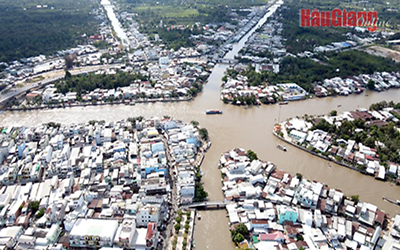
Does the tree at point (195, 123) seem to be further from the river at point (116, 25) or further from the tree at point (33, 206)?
the river at point (116, 25)

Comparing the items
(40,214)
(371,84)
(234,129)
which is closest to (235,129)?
(234,129)

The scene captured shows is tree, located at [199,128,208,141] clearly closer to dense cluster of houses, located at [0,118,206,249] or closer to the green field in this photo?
dense cluster of houses, located at [0,118,206,249]

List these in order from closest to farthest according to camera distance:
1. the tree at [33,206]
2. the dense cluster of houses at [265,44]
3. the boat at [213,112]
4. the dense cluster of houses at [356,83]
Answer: the tree at [33,206] < the boat at [213,112] < the dense cluster of houses at [356,83] < the dense cluster of houses at [265,44]

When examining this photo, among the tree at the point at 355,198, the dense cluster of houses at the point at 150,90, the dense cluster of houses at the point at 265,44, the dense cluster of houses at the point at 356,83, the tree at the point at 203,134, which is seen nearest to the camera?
Answer: the tree at the point at 355,198

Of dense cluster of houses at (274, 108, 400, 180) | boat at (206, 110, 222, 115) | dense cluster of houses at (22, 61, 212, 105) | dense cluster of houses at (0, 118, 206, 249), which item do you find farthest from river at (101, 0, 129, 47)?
dense cluster of houses at (274, 108, 400, 180)

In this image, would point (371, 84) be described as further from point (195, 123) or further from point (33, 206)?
point (33, 206)

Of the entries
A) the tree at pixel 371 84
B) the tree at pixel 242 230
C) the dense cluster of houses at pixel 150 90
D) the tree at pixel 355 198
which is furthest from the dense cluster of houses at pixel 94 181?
the tree at pixel 371 84
